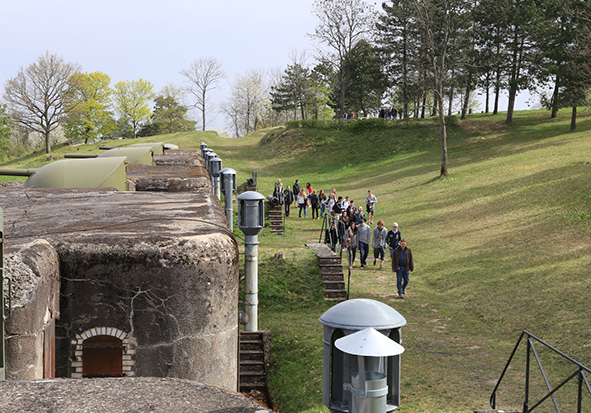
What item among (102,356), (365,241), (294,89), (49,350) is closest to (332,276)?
(365,241)

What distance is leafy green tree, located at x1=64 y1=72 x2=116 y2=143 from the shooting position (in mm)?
63344

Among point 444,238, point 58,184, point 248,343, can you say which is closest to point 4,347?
point 248,343

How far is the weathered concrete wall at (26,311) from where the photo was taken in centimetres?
508

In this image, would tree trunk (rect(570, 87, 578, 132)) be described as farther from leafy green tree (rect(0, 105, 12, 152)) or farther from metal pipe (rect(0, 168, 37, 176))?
leafy green tree (rect(0, 105, 12, 152))

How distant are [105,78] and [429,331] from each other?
A: 65.4m

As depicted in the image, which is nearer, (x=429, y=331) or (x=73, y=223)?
(x=73, y=223)

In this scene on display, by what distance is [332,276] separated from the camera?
46.9 ft

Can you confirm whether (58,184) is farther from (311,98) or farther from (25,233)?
(311,98)

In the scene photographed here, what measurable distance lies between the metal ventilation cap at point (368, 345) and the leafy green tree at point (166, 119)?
7220 centimetres

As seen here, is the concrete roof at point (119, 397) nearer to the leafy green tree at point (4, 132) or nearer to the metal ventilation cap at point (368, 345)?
the metal ventilation cap at point (368, 345)

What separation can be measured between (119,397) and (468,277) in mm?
12552

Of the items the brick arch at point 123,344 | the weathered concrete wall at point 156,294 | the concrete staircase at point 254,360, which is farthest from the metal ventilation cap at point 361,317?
the concrete staircase at point 254,360

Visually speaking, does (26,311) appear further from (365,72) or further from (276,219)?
(365,72)

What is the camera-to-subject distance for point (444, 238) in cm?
1895
